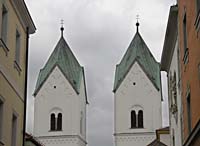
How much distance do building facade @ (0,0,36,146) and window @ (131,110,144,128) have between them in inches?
1570

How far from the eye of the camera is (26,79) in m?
24.4

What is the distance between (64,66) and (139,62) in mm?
8518

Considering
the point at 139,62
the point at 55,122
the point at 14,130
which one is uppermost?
the point at 139,62

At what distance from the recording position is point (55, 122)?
65188mm

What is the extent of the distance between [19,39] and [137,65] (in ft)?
140

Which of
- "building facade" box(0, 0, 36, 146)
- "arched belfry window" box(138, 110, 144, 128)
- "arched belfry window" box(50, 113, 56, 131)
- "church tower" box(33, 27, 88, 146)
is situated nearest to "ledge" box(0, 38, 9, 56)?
"building facade" box(0, 0, 36, 146)

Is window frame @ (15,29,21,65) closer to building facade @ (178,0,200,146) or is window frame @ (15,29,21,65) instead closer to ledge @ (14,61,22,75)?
ledge @ (14,61,22,75)

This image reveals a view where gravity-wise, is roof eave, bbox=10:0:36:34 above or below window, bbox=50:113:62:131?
below

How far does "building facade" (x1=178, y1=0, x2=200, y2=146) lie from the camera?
18.0 metres

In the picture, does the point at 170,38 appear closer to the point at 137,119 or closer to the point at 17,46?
the point at 17,46

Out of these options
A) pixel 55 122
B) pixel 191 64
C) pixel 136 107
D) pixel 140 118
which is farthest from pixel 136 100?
pixel 191 64

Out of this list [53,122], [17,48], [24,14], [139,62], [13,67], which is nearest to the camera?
[13,67]

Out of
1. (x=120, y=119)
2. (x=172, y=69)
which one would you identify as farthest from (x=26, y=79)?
(x=120, y=119)

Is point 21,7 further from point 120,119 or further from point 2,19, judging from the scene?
point 120,119
